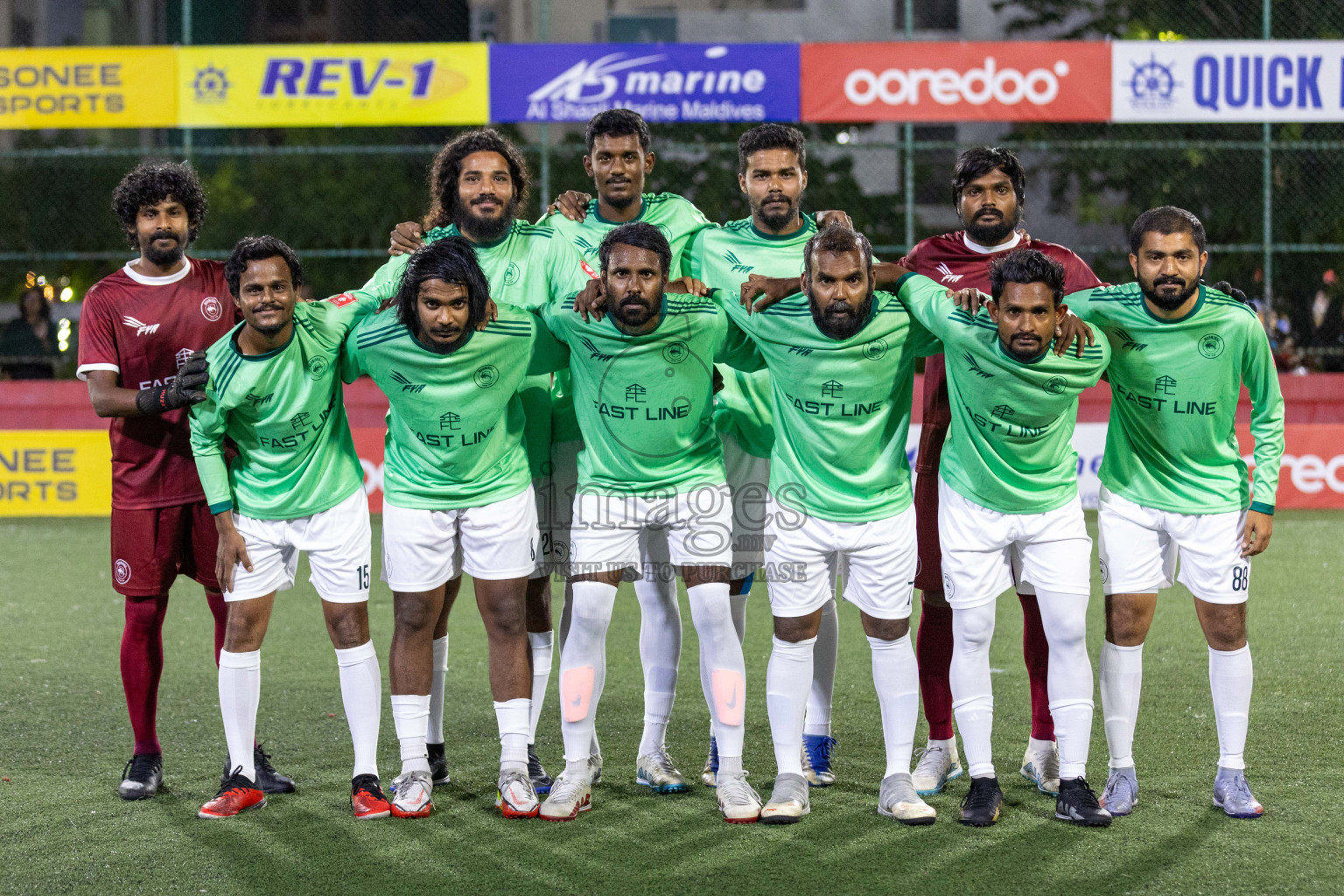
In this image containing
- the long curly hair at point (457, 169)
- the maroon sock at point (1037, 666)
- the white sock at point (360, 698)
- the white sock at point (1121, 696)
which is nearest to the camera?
the white sock at point (1121, 696)

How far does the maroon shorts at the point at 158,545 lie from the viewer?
4625mm

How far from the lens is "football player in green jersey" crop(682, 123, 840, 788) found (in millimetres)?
4559

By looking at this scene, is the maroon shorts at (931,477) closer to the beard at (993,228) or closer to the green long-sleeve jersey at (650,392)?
the beard at (993,228)

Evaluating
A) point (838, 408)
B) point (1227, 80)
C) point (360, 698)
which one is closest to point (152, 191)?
point (360, 698)

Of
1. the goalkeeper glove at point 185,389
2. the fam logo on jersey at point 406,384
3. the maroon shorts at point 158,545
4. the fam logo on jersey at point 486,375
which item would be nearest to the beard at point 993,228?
the fam logo on jersey at point 486,375

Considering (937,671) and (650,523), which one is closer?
(650,523)

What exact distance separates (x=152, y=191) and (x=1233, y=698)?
4.00m

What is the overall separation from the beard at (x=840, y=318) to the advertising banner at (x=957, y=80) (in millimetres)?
8667

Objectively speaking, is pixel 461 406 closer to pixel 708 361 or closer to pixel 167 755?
pixel 708 361

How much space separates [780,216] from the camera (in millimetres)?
4570

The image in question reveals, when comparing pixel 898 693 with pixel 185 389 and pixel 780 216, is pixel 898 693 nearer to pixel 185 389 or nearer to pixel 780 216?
pixel 780 216

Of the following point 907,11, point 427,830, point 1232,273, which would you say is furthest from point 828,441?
point 1232,273

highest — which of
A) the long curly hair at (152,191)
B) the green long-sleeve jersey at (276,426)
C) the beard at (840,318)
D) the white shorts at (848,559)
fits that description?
the long curly hair at (152,191)

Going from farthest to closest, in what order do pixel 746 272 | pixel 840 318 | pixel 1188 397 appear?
pixel 746 272 → pixel 1188 397 → pixel 840 318
